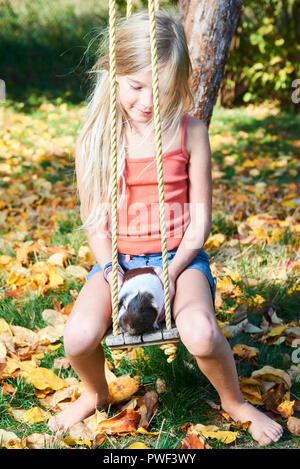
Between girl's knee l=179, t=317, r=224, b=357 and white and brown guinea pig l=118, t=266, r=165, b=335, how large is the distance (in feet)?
0.33

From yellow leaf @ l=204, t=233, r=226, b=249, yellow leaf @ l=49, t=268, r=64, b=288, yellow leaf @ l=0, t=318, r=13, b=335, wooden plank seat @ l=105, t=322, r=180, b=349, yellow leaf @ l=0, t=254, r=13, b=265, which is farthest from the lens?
yellow leaf @ l=204, t=233, r=226, b=249

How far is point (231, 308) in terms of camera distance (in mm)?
2496

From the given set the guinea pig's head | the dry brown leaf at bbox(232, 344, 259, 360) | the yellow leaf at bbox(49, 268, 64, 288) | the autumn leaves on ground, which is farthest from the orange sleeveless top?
the yellow leaf at bbox(49, 268, 64, 288)

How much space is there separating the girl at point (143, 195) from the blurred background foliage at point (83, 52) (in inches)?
135

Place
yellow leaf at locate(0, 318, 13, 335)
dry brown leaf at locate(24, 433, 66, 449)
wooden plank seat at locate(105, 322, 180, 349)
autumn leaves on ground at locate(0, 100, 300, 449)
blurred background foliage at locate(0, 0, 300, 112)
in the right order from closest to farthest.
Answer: wooden plank seat at locate(105, 322, 180, 349) → dry brown leaf at locate(24, 433, 66, 449) → autumn leaves on ground at locate(0, 100, 300, 449) → yellow leaf at locate(0, 318, 13, 335) → blurred background foliage at locate(0, 0, 300, 112)

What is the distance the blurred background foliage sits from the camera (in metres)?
6.42

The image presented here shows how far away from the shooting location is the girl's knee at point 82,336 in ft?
5.61

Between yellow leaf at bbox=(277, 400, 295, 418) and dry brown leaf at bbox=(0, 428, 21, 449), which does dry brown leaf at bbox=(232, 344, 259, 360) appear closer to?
yellow leaf at bbox=(277, 400, 295, 418)

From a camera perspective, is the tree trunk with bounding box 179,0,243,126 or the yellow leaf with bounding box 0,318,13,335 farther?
the tree trunk with bounding box 179,0,243,126

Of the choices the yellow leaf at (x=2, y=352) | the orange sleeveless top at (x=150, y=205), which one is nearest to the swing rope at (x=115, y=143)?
the orange sleeveless top at (x=150, y=205)

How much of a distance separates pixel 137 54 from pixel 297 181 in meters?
2.81

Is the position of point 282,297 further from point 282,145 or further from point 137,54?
point 282,145

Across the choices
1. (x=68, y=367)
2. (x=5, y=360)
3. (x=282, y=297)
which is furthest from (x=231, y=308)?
(x=5, y=360)

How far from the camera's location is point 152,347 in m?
2.19
